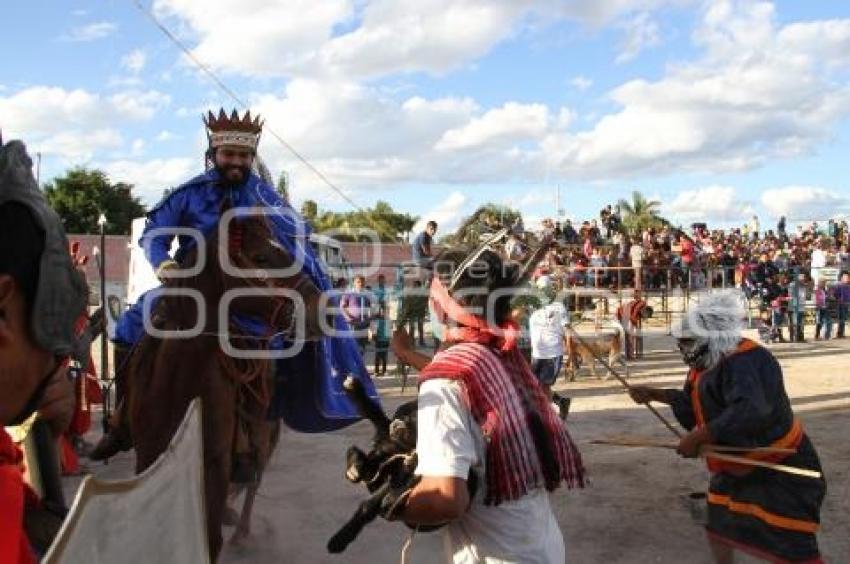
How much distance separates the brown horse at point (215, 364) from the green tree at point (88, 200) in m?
41.1

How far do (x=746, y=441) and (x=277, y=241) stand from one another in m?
2.69

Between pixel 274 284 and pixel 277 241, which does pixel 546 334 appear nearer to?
pixel 277 241

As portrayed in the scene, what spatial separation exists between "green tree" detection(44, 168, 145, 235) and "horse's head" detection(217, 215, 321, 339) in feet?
135

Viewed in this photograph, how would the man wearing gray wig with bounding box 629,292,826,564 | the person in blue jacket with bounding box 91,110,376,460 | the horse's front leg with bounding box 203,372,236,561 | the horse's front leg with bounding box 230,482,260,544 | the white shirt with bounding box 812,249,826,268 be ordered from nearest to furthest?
the horse's front leg with bounding box 203,372,236,561, the man wearing gray wig with bounding box 629,292,826,564, the person in blue jacket with bounding box 91,110,376,460, the horse's front leg with bounding box 230,482,260,544, the white shirt with bounding box 812,249,826,268

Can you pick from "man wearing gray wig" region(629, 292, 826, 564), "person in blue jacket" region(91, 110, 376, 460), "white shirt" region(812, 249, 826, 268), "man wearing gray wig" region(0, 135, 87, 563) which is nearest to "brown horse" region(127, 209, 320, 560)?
"person in blue jacket" region(91, 110, 376, 460)

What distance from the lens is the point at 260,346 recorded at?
14.1ft

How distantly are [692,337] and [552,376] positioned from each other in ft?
20.9

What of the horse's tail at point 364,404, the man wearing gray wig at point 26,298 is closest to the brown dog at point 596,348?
the horse's tail at point 364,404

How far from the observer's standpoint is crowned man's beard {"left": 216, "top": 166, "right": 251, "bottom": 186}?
4.84m

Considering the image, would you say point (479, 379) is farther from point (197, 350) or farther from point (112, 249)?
point (112, 249)

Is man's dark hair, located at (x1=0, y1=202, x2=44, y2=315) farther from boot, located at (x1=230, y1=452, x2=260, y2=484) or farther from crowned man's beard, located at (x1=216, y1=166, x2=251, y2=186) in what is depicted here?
crowned man's beard, located at (x1=216, y1=166, x2=251, y2=186)

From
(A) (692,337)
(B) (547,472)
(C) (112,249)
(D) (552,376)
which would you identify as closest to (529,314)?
(D) (552,376)

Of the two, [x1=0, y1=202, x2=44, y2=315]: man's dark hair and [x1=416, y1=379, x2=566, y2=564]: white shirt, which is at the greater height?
[x1=0, y1=202, x2=44, y2=315]: man's dark hair

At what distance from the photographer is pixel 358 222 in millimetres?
10680
